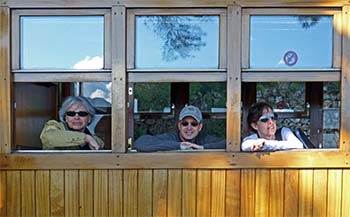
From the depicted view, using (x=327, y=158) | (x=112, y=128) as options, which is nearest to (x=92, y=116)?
(x=112, y=128)

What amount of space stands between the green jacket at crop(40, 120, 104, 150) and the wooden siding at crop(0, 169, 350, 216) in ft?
0.52

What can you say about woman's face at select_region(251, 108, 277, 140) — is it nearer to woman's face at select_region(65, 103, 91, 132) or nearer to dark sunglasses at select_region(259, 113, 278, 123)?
dark sunglasses at select_region(259, 113, 278, 123)

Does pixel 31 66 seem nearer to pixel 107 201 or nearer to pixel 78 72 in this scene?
pixel 78 72

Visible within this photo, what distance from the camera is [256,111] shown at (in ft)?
10.2

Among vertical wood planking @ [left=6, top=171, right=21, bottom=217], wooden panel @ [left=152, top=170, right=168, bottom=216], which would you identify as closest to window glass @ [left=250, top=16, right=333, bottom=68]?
wooden panel @ [left=152, top=170, right=168, bottom=216]

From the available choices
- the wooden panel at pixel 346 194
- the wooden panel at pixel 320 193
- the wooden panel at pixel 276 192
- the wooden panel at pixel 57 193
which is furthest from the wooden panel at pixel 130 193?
the wooden panel at pixel 346 194

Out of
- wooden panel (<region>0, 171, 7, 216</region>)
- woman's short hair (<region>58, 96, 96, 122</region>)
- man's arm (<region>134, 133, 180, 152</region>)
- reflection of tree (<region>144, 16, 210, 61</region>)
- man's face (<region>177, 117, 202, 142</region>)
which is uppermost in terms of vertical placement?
reflection of tree (<region>144, 16, 210, 61</region>)

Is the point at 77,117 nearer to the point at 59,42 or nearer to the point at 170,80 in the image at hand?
the point at 59,42

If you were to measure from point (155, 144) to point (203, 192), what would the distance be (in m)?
0.40

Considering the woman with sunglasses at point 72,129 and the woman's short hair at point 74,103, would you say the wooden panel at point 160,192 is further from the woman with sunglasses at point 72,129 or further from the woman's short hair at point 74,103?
the woman's short hair at point 74,103

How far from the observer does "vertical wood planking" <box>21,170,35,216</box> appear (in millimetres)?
2627

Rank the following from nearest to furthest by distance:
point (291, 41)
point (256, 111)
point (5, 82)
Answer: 1. point (5, 82)
2. point (291, 41)
3. point (256, 111)

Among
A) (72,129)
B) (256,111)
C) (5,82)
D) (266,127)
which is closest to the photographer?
(5,82)

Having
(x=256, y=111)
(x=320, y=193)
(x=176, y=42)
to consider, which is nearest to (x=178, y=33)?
(x=176, y=42)
